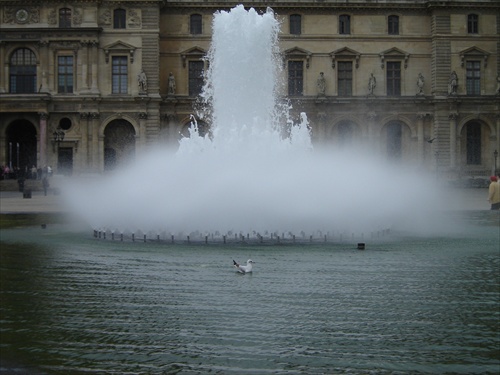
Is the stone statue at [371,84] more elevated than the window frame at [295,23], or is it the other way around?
the window frame at [295,23]

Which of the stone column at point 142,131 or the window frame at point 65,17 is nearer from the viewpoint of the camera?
the window frame at point 65,17

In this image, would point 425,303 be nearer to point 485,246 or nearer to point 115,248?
point 485,246

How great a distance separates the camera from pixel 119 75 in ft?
190

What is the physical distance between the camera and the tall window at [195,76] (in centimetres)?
5962

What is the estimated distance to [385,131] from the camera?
198 ft

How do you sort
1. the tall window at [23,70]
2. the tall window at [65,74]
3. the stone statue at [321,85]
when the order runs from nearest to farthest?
1. the tall window at [65,74]
2. the tall window at [23,70]
3. the stone statue at [321,85]

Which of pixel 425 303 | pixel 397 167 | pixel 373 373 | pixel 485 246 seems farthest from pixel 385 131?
pixel 373 373

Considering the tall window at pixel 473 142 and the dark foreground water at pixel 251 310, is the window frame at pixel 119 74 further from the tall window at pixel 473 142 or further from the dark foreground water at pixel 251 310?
the dark foreground water at pixel 251 310

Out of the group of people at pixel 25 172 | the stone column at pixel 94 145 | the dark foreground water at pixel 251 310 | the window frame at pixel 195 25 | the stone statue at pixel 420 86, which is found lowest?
the dark foreground water at pixel 251 310

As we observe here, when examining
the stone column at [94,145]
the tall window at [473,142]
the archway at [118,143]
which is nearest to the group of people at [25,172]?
the stone column at [94,145]

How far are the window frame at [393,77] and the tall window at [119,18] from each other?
1967 centimetres

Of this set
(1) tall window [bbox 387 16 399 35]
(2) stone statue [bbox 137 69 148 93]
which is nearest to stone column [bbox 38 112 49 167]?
(2) stone statue [bbox 137 69 148 93]

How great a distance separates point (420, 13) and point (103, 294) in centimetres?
5109

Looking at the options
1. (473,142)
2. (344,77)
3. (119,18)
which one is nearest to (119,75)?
(119,18)
